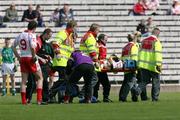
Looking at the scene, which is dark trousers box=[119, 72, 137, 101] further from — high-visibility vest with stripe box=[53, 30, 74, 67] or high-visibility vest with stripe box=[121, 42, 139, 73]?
high-visibility vest with stripe box=[53, 30, 74, 67]

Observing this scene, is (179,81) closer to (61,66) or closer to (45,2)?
(45,2)

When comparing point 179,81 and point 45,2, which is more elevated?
point 45,2

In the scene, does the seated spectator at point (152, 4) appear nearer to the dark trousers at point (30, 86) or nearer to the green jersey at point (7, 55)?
the green jersey at point (7, 55)

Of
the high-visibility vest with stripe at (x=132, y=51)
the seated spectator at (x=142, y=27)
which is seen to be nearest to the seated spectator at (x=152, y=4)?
the seated spectator at (x=142, y=27)

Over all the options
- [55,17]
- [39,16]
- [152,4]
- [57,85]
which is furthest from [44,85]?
[152,4]

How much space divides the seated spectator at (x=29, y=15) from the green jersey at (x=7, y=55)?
454 centimetres

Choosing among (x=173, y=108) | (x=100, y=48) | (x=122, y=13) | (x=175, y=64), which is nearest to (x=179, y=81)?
(x=175, y=64)

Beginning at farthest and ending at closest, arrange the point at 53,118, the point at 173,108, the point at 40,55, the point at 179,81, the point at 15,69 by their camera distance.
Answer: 1. the point at 179,81
2. the point at 15,69
3. the point at 40,55
4. the point at 173,108
5. the point at 53,118

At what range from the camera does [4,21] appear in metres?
37.7

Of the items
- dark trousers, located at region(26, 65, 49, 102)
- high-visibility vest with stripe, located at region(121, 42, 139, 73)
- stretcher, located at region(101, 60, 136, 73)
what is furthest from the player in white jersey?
high-visibility vest with stripe, located at region(121, 42, 139, 73)

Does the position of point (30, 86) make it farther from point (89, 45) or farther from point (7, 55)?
point (7, 55)

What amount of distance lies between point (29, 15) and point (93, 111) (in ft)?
57.9

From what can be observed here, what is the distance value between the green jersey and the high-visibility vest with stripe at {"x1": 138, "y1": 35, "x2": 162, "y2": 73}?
8449 millimetres

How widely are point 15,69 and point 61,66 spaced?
8.30m
